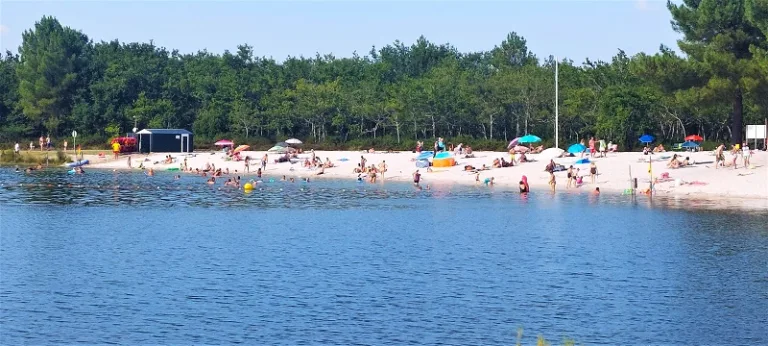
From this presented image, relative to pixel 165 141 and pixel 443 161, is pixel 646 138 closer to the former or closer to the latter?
pixel 443 161

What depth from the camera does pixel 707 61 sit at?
69.4 meters

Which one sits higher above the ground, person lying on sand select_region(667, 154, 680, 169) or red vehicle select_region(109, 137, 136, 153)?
red vehicle select_region(109, 137, 136, 153)

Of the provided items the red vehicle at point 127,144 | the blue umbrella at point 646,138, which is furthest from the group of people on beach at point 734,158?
the red vehicle at point 127,144

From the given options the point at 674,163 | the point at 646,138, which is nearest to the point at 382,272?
the point at 674,163

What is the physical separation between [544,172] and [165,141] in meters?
43.4

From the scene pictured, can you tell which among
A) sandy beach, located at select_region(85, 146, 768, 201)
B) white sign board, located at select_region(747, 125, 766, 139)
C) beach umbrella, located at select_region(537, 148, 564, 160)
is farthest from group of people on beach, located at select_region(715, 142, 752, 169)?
beach umbrella, located at select_region(537, 148, 564, 160)

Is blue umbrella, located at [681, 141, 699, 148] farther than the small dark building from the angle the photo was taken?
No

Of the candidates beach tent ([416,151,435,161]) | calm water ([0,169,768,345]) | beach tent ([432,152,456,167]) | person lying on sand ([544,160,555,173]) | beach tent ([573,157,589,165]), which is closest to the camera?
calm water ([0,169,768,345])

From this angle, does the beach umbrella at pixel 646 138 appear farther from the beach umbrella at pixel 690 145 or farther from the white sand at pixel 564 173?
the white sand at pixel 564 173

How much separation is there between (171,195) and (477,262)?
108 feet

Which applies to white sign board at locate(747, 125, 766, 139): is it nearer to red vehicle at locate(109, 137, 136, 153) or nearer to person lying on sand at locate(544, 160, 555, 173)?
person lying on sand at locate(544, 160, 555, 173)

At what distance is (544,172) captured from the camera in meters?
71.1

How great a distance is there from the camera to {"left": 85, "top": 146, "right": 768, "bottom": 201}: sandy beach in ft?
202

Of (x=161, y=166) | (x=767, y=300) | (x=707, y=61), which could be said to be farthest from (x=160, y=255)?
(x=161, y=166)
